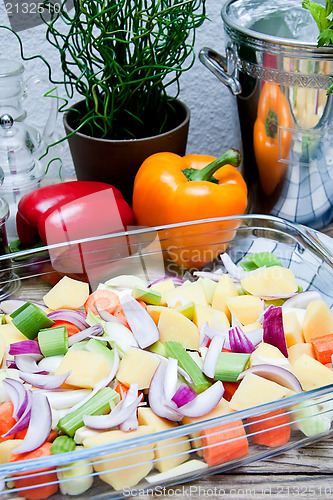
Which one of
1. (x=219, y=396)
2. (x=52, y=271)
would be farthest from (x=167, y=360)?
(x=52, y=271)

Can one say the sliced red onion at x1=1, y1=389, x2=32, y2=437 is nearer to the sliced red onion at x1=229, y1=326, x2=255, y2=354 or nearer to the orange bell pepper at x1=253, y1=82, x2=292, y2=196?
the sliced red onion at x1=229, y1=326, x2=255, y2=354

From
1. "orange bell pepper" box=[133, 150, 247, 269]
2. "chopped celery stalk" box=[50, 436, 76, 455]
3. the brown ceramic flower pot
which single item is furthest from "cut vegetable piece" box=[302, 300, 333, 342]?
the brown ceramic flower pot

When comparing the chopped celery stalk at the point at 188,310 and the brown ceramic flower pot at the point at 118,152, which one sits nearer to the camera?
the chopped celery stalk at the point at 188,310

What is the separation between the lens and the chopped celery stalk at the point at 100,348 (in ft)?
2.36

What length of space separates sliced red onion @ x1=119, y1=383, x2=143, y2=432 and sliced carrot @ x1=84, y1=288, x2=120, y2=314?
0.16 metres

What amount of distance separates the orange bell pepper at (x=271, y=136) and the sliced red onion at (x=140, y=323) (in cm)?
41

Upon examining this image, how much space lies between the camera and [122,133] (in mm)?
1150

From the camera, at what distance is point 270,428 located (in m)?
0.62

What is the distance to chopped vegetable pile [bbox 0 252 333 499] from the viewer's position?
0.60 metres

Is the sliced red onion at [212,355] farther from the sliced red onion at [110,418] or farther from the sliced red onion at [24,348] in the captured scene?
the sliced red onion at [24,348]

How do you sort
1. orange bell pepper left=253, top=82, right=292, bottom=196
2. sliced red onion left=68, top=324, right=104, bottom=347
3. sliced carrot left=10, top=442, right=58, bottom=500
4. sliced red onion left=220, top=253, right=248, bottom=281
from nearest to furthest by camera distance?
1. sliced carrot left=10, top=442, right=58, bottom=500
2. sliced red onion left=68, top=324, right=104, bottom=347
3. sliced red onion left=220, top=253, right=248, bottom=281
4. orange bell pepper left=253, top=82, right=292, bottom=196

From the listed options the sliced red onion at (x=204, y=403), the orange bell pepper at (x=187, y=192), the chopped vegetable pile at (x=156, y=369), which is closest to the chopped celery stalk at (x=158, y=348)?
the chopped vegetable pile at (x=156, y=369)

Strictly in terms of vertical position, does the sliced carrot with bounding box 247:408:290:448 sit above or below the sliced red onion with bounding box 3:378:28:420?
below

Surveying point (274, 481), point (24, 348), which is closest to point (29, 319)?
point (24, 348)
